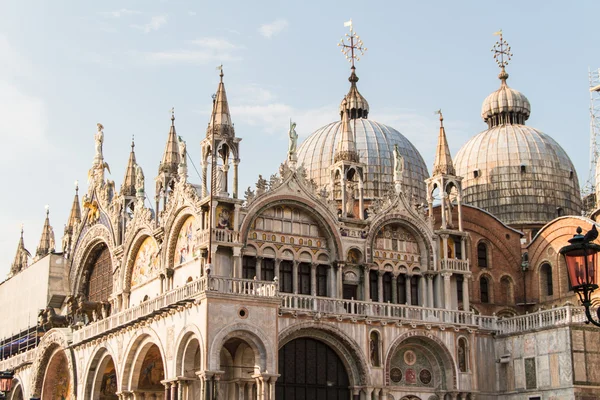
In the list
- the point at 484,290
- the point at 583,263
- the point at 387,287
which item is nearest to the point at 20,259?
the point at 484,290

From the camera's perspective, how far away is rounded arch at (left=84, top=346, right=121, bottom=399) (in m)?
38.9

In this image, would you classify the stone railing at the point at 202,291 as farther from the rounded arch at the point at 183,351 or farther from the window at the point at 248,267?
the window at the point at 248,267

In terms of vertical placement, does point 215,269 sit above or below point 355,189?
below

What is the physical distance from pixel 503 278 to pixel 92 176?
71.9 ft

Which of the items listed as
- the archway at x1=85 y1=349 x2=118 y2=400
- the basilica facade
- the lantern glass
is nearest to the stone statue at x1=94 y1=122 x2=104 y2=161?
the basilica facade

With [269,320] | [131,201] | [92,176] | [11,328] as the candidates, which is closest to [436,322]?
[269,320]

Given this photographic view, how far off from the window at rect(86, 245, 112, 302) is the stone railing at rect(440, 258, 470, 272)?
16.4m

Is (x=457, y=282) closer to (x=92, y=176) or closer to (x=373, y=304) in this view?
(x=373, y=304)

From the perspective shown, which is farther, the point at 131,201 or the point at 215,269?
the point at 131,201

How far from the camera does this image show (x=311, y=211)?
1458 inches

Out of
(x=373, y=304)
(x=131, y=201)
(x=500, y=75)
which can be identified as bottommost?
(x=373, y=304)

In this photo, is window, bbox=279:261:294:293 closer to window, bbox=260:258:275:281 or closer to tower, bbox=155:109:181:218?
window, bbox=260:258:275:281

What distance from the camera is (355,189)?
44531 mm

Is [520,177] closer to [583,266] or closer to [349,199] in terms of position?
[349,199]
